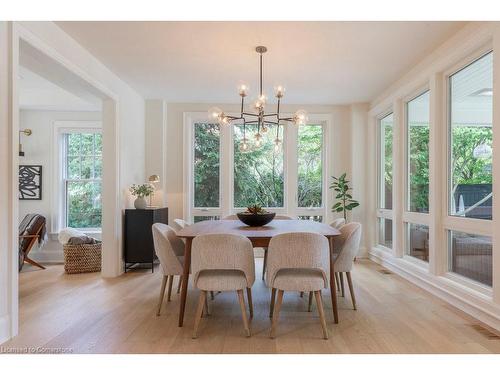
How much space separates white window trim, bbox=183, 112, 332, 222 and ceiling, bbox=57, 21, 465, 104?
0.83m

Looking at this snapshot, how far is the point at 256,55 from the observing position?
3.68 m

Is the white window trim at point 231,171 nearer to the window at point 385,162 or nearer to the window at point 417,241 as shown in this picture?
the window at point 385,162

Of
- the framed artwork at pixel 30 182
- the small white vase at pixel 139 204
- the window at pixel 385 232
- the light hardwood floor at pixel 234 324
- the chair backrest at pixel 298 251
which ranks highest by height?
the framed artwork at pixel 30 182

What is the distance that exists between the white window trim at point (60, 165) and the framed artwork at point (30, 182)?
0.23 meters

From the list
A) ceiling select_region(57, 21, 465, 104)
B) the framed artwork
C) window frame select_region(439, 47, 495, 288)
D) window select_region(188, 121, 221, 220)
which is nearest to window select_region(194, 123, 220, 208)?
window select_region(188, 121, 221, 220)

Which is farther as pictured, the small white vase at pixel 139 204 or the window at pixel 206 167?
the window at pixel 206 167

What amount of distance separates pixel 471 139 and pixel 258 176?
11.0 ft

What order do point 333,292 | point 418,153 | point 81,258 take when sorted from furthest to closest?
point 81,258 → point 418,153 → point 333,292

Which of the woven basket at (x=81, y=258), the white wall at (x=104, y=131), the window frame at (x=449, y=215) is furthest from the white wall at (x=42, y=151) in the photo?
the window frame at (x=449, y=215)

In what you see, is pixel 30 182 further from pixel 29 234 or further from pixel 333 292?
pixel 333 292

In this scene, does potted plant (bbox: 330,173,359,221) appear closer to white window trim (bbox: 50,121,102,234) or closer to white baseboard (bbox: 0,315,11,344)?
white window trim (bbox: 50,121,102,234)

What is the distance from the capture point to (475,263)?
10.6 feet

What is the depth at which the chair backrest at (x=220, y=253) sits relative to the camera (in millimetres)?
2551

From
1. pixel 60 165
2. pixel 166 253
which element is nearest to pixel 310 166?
pixel 166 253
